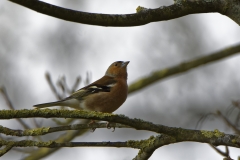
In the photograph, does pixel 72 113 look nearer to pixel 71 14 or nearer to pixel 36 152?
pixel 71 14

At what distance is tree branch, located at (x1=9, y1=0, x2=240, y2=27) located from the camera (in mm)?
2908

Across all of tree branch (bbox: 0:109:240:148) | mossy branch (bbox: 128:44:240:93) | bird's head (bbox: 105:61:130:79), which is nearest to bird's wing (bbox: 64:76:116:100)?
bird's head (bbox: 105:61:130:79)

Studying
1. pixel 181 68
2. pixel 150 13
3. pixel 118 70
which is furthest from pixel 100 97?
pixel 150 13

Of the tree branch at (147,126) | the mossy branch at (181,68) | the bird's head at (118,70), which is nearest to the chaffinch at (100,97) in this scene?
the mossy branch at (181,68)

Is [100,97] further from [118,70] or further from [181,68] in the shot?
[181,68]

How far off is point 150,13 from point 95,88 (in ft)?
15.6

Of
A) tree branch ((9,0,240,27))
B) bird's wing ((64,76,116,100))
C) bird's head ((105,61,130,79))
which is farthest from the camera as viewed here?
bird's head ((105,61,130,79))

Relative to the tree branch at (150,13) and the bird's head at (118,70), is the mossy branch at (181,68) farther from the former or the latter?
the tree branch at (150,13)

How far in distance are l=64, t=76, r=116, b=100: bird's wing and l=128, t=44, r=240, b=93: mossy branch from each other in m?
0.44

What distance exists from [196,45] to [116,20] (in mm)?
9249

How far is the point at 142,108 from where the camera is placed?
11000 mm

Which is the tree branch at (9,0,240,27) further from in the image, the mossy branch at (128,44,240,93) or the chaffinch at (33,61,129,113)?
the mossy branch at (128,44,240,93)

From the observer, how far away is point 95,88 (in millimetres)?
7770

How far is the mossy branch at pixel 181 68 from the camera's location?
7287 mm
